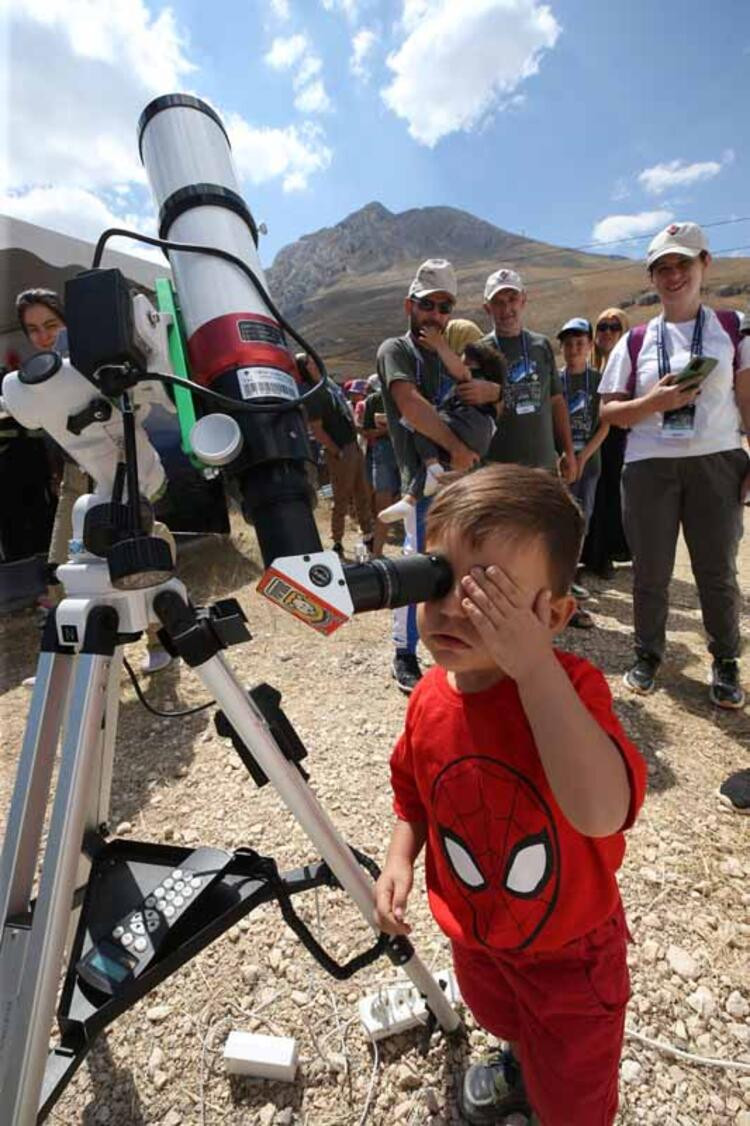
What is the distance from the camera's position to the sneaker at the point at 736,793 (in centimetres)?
230

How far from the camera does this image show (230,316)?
1.14m

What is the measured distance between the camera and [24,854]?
1.02m

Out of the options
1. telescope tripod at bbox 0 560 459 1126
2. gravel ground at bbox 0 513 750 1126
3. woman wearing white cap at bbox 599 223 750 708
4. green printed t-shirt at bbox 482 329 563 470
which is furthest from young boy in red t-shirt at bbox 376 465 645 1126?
green printed t-shirt at bbox 482 329 563 470

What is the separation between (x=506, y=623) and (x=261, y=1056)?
4.60 ft

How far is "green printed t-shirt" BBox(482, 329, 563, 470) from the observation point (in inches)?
135

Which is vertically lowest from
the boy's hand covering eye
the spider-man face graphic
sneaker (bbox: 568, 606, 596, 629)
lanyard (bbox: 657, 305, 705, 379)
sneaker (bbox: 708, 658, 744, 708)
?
sneaker (bbox: 708, 658, 744, 708)

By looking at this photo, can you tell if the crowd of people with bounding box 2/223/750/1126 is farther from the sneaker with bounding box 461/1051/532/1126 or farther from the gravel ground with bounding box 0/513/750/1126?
the gravel ground with bounding box 0/513/750/1126

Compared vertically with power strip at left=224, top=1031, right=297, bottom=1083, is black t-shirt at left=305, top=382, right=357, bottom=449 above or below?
above

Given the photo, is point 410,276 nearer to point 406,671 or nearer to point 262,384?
point 406,671

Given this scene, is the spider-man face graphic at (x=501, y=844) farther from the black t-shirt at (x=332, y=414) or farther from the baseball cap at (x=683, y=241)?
the baseball cap at (x=683, y=241)

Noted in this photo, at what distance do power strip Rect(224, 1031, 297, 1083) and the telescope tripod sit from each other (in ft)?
1.49

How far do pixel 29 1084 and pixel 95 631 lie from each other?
2.25 feet

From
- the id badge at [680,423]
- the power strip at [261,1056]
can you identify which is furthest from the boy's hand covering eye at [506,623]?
the id badge at [680,423]

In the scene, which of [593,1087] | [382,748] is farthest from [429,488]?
[593,1087]
